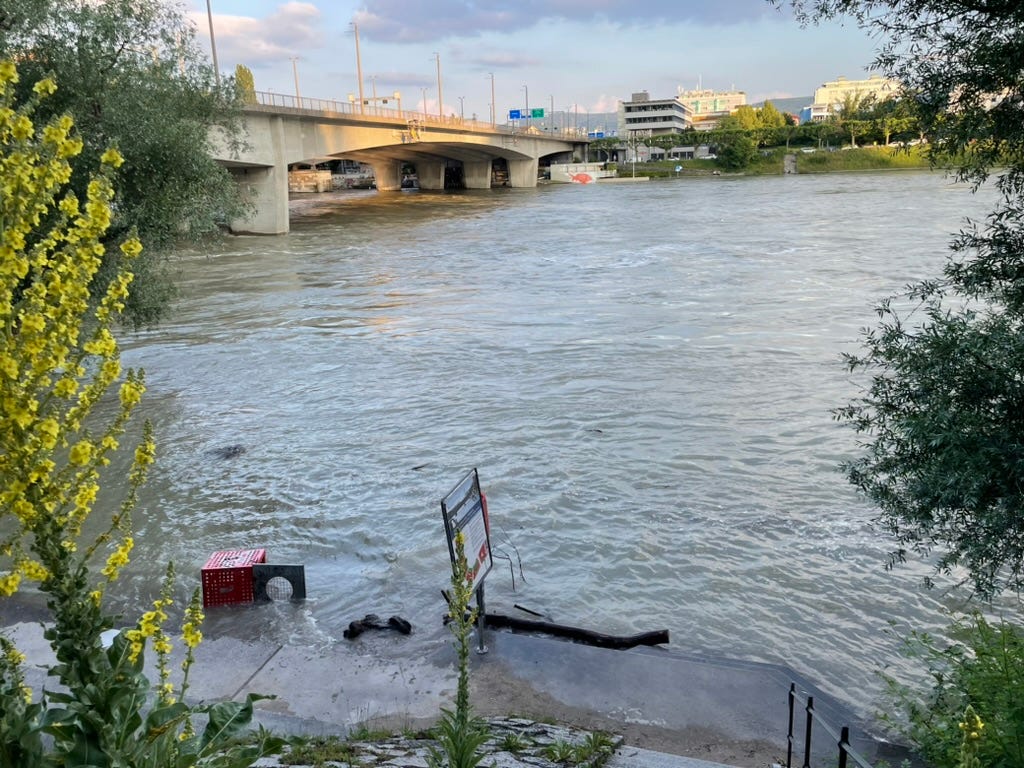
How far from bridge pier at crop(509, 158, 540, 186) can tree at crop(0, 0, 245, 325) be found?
94223 millimetres

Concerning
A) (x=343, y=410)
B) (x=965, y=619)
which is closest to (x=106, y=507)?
(x=343, y=410)

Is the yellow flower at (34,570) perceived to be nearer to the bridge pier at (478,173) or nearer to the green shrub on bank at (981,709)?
the green shrub on bank at (981,709)

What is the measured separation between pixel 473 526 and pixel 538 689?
5.06ft

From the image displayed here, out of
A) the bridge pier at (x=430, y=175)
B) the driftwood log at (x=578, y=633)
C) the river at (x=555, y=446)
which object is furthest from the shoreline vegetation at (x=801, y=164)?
the driftwood log at (x=578, y=633)

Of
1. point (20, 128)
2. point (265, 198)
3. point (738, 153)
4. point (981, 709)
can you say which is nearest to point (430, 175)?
point (738, 153)

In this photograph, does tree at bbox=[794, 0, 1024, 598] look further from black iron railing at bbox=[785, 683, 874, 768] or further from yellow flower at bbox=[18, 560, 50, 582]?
yellow flower at bbox=[18, 560, 50, 582]

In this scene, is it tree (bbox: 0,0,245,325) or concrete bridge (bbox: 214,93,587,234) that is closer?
tree (bbox: 0,0,245,325)

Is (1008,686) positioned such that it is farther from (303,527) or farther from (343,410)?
(343,410)

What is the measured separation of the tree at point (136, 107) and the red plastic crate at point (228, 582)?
7.02m

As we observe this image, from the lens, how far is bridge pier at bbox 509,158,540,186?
110188mm

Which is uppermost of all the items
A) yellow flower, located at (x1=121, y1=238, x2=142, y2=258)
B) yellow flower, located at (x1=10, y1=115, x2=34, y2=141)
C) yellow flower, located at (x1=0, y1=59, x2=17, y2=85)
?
yellow flower, located at (x1=0, y1=59, x2=17, y2=85)

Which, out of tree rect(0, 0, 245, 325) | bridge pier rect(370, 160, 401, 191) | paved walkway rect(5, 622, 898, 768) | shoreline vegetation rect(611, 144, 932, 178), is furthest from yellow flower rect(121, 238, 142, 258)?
bridge pier rect(370, 160, 401, 191)

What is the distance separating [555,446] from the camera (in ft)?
50.3

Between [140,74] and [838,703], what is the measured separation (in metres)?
16.3
